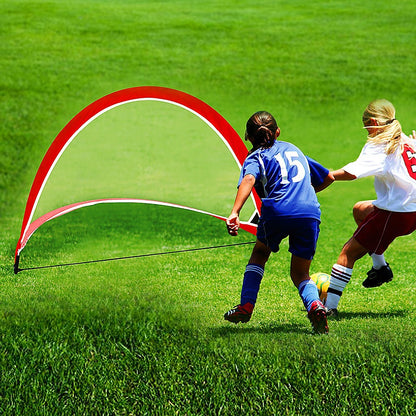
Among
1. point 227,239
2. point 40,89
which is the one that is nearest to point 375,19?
point 40,89

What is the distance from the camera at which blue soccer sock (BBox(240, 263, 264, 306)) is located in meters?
4.50

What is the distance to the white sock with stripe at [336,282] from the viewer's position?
16.5 ft

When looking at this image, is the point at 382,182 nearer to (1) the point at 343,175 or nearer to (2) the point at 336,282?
(1) the point at 343,175

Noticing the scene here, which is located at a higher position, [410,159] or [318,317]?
[410,159]

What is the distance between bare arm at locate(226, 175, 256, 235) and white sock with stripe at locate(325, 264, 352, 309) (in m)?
1.27

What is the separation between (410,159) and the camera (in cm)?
481

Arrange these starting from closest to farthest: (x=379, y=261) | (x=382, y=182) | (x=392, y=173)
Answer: (x=392, y=173) < (x=382, y=182) < (x=379, y=261)

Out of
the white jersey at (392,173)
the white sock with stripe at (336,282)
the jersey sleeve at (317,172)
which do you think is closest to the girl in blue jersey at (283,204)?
the jersey sleeve at (317,172)

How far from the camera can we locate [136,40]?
2120cm

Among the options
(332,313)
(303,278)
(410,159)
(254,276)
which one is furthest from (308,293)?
(410,159)

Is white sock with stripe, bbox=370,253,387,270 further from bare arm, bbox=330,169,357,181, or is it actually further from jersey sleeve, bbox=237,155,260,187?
jersey sleeve, bbox=237,155,260,187

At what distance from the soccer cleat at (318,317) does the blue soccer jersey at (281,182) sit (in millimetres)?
622

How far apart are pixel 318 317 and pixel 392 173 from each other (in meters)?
1.28

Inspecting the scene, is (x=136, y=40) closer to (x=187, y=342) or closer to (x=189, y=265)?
(x=189, y=265)
